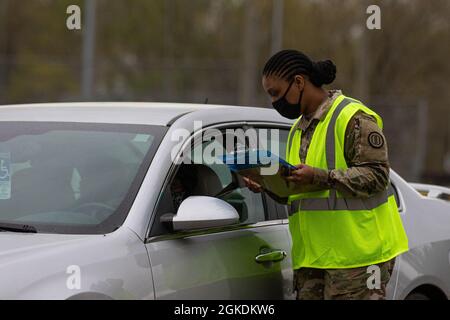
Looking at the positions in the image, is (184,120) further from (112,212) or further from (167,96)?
(167,96)

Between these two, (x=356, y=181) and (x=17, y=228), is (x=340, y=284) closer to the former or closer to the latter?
(x=356, y=181)

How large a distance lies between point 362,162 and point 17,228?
1475 millimetres

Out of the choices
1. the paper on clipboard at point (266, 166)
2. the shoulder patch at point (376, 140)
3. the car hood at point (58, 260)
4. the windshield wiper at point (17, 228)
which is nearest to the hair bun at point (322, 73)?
the shoulder patch at point (376, 140)

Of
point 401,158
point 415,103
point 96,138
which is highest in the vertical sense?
point 96,138

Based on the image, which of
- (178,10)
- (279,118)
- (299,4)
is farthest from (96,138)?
(178,10)

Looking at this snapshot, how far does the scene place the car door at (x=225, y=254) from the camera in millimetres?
3566

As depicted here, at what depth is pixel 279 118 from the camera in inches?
183

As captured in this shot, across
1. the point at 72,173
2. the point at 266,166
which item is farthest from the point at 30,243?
the point at 266,166

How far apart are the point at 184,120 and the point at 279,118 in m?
0.78

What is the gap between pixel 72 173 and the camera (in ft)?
12.8

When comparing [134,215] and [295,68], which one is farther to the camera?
[295,68]

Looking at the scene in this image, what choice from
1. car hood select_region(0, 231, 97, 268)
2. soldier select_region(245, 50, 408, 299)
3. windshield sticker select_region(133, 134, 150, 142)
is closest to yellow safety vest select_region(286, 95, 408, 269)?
soldier select_region(245, 50, 408, 299)

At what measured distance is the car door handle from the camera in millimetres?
4008

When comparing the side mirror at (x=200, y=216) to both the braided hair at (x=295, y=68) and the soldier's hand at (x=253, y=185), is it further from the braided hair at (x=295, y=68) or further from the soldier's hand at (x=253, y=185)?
the braided hair at (x=295, y=68)
